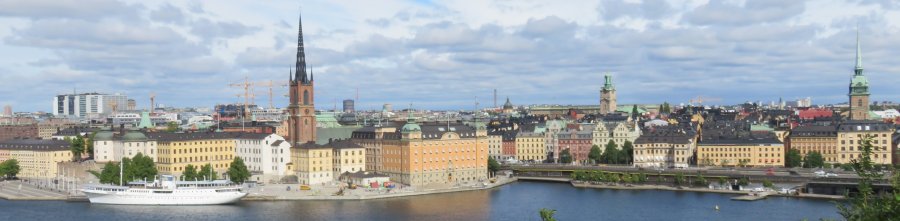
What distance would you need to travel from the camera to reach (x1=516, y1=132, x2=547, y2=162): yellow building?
96.6m

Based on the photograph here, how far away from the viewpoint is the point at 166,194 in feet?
203

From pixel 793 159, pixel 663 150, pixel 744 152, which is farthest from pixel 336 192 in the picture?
pixel 793 159

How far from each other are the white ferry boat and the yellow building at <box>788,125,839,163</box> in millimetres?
45359

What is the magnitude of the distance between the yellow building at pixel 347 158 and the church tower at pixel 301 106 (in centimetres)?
635

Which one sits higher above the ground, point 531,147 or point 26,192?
point 531,147

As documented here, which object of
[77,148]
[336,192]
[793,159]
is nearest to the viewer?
[336,192]

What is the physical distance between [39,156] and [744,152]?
172ft

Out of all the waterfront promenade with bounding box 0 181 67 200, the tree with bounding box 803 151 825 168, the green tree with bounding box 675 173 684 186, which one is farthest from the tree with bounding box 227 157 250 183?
the tree with bounding box 803 151 825 168

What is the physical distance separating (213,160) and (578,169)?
87.4 feet

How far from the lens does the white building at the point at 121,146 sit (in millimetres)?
75688

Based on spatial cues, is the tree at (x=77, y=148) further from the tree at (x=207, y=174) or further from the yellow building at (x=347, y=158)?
the yellow building at (x=347, y=158)

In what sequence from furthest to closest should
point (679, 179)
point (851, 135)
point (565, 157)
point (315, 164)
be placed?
point (565, 157) < point (851, 135) < point (315, 164) < point (679, 179)

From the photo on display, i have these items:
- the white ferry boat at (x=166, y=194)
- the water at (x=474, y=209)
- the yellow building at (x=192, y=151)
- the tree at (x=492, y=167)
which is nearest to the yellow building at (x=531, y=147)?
the tree at (x=492, y=167)

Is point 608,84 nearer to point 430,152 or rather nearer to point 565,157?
point 565,157
